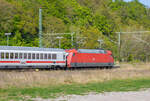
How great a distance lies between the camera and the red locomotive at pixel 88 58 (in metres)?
34.6

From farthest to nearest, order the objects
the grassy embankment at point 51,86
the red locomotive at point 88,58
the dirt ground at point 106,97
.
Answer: the red locomotive at point 88,58
the grassy embankment at point 51,86
the dirt ground at point 106,97

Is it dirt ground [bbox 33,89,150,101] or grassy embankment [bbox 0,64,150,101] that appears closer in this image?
dirt ground [bbox 33,89,150,101]

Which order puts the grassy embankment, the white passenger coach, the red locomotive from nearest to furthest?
1. the grassy embankment
2. the white passenger coach
3. the red locomotive

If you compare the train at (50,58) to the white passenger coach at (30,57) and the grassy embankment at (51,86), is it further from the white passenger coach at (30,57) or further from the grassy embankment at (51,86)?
the grassy embankment at (51,86)

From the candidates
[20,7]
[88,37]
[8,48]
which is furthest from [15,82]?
[20,7]

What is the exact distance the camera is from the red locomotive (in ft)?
114

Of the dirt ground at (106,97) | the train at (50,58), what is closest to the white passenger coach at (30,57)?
the train at (50,58)

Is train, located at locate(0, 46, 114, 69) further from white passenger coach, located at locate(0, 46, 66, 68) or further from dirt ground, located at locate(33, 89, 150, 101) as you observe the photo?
→ dirt ground, located at locate(33, 89, 150, 101)

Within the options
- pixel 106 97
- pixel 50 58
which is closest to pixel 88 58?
pixel 50 58

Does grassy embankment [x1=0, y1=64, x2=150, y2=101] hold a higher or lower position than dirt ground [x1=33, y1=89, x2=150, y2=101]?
lower

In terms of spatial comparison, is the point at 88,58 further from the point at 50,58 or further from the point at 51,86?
the point at 51,86

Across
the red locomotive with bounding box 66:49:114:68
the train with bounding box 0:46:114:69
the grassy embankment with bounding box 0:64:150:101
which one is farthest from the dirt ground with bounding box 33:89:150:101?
the red locomotive with bounding box 66:49:114:68

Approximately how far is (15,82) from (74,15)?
61.1 meters

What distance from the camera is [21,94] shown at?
13250 mm
